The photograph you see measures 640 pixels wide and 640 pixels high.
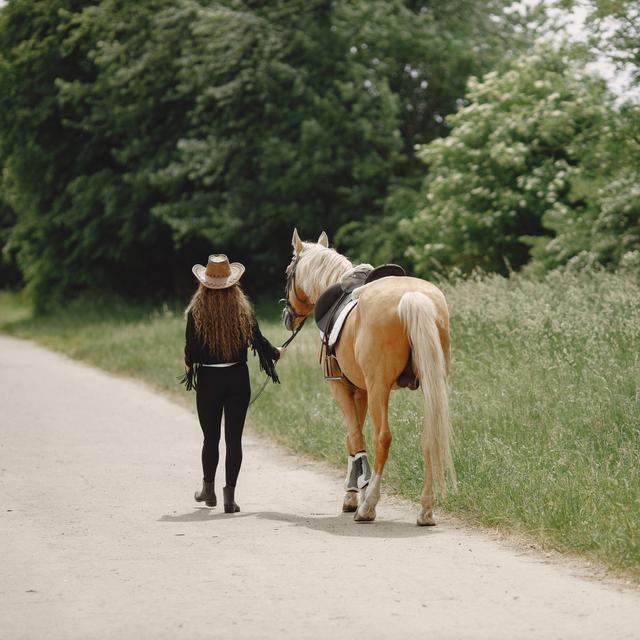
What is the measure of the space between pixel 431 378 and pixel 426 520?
93 centimetres

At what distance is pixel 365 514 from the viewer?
25.8 ft

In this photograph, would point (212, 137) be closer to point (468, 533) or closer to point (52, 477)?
point (52, 477)

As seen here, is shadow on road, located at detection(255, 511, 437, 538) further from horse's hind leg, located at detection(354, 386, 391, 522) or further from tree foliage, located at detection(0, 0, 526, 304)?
tree foliage, located at detection(0, 0, 526, 304)

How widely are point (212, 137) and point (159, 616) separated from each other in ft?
81.7

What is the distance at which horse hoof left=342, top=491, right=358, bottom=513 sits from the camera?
8375mm

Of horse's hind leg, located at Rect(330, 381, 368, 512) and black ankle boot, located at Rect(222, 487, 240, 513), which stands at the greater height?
horse's hind leg, located at Rect(330, 381, 368, 512)

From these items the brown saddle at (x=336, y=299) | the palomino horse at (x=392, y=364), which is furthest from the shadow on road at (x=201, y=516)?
the brown saddle at (x=336, y=299)

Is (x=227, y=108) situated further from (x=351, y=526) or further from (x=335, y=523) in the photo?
(x=351, y=526)

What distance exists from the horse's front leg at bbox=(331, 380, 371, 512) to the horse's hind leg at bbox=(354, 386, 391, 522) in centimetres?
27

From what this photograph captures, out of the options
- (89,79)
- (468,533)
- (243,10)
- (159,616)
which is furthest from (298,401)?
(89,79)

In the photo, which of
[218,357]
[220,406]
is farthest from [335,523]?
[218,357]

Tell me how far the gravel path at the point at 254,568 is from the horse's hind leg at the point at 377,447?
0.34ft

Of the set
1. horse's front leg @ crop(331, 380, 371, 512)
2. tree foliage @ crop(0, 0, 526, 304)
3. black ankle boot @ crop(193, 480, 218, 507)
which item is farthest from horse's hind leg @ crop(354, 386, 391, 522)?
tree foliage @ crop(0, 0, 526, 304)

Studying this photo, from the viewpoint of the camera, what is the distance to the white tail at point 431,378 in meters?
7.65
